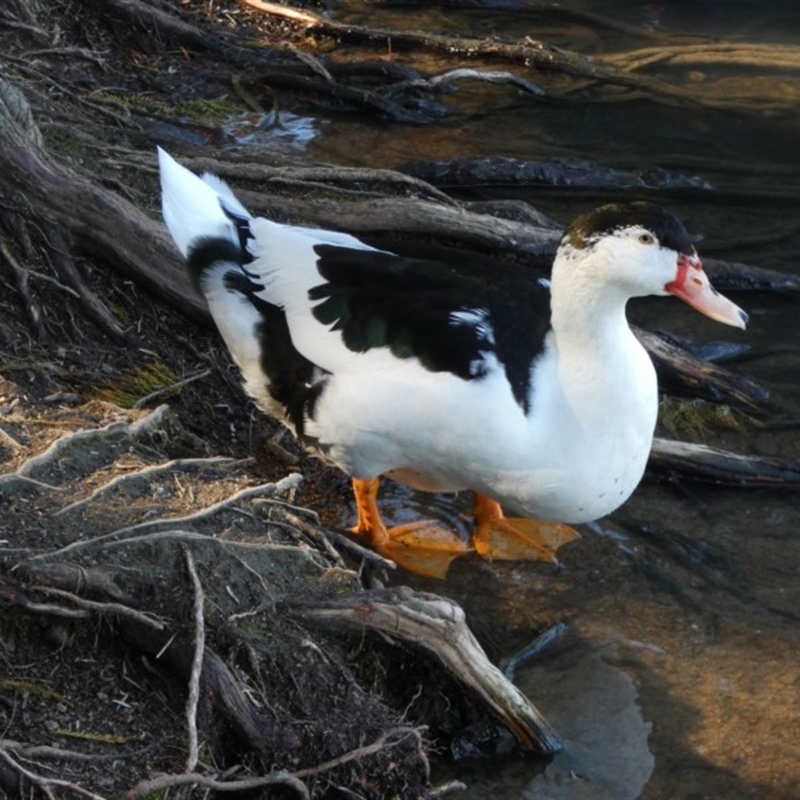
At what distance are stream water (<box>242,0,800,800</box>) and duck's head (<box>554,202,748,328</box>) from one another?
1.02m

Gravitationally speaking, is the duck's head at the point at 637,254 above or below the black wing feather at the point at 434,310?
above

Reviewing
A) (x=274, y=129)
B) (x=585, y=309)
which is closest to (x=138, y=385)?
(x=585, y=309)

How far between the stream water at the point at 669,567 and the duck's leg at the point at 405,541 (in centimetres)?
6

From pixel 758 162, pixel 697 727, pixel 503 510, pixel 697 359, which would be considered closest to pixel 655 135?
pixel 758 162

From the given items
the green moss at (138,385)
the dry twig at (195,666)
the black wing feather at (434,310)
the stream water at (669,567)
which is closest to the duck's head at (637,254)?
the black wing feather at (434,310)

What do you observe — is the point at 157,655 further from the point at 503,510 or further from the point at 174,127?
the point at 174,127

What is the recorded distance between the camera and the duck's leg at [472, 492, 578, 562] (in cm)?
500

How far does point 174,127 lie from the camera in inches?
306

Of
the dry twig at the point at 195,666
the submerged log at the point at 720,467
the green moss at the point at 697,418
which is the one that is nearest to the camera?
the dry twig at the point at 195,666

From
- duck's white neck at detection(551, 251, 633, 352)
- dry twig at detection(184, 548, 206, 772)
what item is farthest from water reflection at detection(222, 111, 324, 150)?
dry twig at detection(184, 548, 206, 772)

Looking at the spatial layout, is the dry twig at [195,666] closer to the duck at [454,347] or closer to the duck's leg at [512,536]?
the duck at [454,347]

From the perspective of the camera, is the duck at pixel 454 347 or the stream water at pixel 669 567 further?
the duck at pixel 454 347

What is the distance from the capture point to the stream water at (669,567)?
4.06 m

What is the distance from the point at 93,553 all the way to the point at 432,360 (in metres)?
1.19
